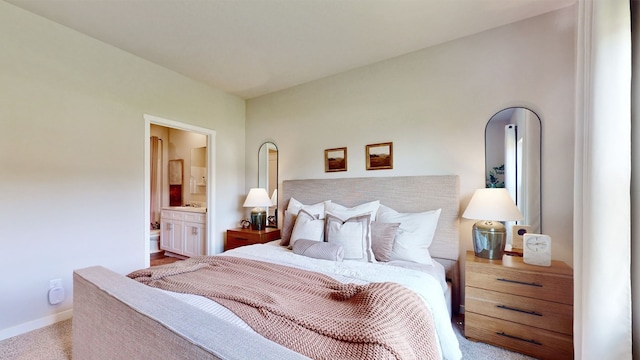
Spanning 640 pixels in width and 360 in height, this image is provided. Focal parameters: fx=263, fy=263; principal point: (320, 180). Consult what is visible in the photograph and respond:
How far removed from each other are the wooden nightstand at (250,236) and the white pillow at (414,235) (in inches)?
62.4

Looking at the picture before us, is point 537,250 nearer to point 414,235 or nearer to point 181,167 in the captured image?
point 414,235

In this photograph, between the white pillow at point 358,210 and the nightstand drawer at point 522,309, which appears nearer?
the nightstand drawer at point 522,309

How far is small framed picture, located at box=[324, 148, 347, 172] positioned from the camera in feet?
10.6

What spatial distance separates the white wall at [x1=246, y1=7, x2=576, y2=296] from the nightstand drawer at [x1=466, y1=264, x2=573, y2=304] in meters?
0.52

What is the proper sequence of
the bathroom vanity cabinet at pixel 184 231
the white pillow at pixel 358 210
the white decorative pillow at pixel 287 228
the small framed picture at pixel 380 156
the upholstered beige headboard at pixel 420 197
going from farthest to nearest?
the bathroom vanity cabinet at pixel 184 231 → the small framed picture at pixel 380 156 → the white decorative pillow at pixel 287 228 → the white pillow at pixel 358 210 → the upholstered beige headboard at pixel 420 197

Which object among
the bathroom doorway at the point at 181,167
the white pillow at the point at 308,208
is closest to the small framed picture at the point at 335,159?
the white pillow at the point at 308,208

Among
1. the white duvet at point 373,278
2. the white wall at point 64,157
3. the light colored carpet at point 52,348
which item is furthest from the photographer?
the white wall at point 64,157

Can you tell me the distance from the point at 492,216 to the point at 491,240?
0.21 metres

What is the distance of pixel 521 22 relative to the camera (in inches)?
90.2

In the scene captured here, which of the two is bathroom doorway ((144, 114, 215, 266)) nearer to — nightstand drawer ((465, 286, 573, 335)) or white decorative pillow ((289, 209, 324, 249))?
white decorative pillow ((289, 209, 324, 249))

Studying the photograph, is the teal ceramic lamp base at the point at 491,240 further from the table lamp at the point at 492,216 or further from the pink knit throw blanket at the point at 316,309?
the pink knit throw blanket at the point at 316,309

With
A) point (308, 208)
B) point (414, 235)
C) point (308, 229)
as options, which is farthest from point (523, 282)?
point (308, 208)

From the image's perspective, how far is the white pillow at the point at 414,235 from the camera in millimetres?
2244

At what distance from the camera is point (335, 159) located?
329 centimetres
